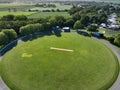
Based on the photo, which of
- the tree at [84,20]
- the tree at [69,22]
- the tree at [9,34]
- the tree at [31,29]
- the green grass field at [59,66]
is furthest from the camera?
the tree at [84,20]

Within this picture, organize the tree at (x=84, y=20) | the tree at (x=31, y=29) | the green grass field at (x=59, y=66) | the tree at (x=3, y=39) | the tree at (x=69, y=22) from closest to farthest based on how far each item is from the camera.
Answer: the green grass field at (x=59, y=66) → the tree at (x=3, y=39) → the tree at (x=31, y=29) → the tree at (x=69, y=22) → the tree at (x=84, y=20)

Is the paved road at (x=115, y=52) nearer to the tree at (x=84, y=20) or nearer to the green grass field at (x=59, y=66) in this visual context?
the green grass field at (x=59, y=66)

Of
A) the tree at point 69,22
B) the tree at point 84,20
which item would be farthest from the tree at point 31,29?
the tree at point 84,20

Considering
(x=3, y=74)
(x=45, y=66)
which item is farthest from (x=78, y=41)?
(x=3, y=74)

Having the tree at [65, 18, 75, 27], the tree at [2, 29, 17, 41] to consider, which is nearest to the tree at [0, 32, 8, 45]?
the tree at [2, 29, 17, 41]

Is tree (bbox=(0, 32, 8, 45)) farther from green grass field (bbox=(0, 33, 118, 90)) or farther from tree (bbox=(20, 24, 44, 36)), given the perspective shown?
tree (bbox=(20, 24, 44, 36))

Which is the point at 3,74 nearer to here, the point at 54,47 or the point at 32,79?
the point at 32,79

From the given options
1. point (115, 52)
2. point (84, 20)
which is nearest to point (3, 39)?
point (115, 52)

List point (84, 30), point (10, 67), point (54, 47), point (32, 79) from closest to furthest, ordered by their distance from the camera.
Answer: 1. point (32, 79)
2. point (10, 67)
3. point (54, 47)
4. point (84, 30)

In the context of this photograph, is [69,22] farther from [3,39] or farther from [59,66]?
[59,66]
